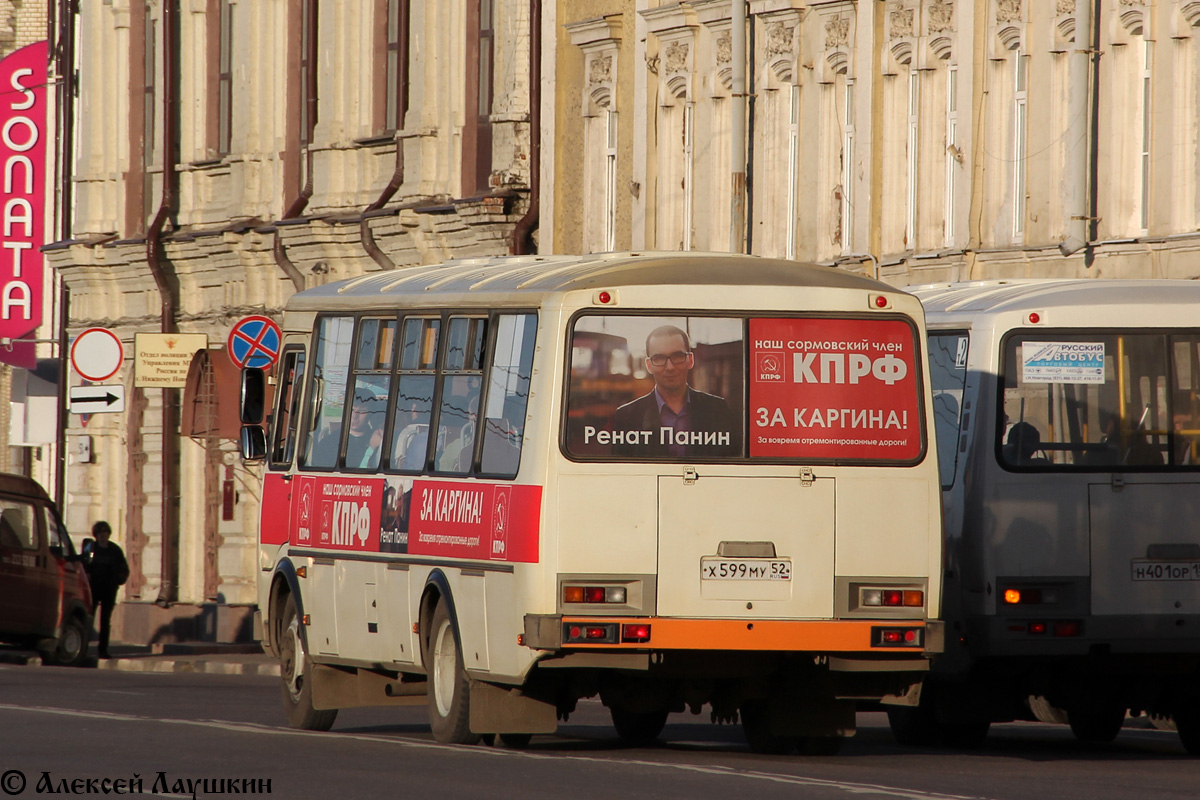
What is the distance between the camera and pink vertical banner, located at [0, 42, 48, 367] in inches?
1924

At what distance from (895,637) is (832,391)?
143cm

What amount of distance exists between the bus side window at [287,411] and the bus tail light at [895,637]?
201 inches

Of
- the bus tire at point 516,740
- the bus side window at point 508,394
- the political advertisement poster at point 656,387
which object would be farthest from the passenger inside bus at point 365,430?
the political advertisement poster at point 656,387

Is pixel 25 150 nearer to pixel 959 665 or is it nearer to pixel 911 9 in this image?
pixel 911 9

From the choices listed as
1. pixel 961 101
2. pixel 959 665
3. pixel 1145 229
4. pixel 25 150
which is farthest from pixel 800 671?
pixel 25 150

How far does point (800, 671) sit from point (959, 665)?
5.44ft

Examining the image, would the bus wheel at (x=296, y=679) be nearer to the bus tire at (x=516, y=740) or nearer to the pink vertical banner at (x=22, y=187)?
the bus tire at (x=516, y=740)

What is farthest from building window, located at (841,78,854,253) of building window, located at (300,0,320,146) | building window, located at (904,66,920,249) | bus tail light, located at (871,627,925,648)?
bus tail light, located at (871,627,925,648)

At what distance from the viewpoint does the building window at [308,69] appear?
41.1m

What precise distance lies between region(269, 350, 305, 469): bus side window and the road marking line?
1.86 meters

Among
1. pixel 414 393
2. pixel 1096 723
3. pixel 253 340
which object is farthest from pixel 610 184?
pixel 414 393

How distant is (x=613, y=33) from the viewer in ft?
121

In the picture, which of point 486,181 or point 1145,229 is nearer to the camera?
point 1145,229

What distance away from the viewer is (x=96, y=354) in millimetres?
35312
